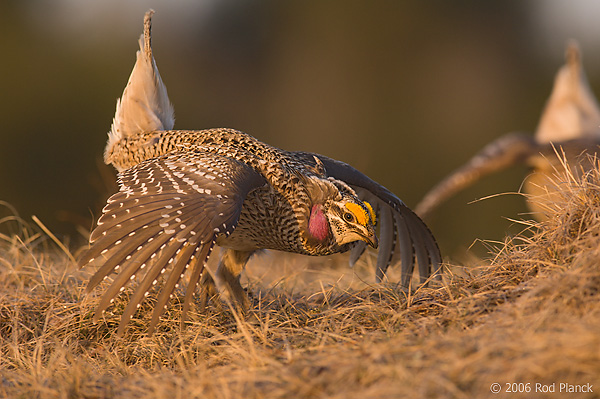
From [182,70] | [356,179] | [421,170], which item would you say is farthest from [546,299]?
[182,70]

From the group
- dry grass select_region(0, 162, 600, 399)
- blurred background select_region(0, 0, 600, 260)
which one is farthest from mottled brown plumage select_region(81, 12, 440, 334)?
blurred background select_region(0, 0, 600, 260)

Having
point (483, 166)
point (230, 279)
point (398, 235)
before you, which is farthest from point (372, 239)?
point (483, 166)

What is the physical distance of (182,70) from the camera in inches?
961

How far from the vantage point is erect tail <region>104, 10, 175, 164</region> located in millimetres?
4578

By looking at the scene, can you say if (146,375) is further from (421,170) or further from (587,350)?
(421,170)

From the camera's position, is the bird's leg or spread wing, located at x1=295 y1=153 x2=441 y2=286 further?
spread wing, located at x1=295 y1=153 x2=441 y2=286

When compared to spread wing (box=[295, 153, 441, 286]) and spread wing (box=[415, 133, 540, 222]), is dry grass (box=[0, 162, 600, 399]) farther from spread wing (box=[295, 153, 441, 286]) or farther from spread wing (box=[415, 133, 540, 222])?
spread wing (box=[415, 133, 540, 222])

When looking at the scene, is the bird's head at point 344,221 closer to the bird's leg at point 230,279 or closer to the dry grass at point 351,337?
the dry grass at point 351,337

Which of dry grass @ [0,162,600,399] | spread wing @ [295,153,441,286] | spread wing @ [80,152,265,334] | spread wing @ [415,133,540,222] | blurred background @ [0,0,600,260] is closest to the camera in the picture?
dry grass @ [0,162,600,399]

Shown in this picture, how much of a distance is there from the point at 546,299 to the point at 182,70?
22.9 m

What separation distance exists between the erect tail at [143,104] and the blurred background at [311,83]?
8626 millimetres

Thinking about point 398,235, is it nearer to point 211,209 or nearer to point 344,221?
point 344,221

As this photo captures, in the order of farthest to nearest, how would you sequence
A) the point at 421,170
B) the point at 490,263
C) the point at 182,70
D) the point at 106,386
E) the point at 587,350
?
1. the point at 182,70
2. the point at 421,170
3. the point at 490,263
4. the point at 106,386
5. the point at 587,350

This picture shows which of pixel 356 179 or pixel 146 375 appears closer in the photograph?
pixel 146 375
